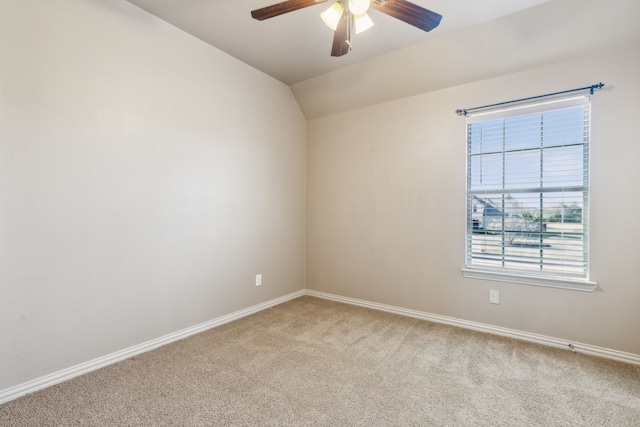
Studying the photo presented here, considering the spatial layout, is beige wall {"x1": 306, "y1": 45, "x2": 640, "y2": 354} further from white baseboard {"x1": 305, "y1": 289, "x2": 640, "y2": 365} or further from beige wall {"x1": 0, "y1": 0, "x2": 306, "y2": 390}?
beige wall {"x1": 0, "y1": 0, "x2": 306, "y2": 390}

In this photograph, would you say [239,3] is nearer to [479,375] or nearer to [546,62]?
[546,62]

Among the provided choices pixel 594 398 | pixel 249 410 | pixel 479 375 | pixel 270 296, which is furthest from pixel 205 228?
pixel 594 398

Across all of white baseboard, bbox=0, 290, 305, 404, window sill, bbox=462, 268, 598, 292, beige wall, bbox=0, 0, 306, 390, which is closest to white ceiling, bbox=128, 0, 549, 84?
beige wall, bbox=0, 0, 306, 390

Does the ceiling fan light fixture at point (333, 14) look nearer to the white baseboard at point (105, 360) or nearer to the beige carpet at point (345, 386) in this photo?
the beige carpet at point (345, 386)

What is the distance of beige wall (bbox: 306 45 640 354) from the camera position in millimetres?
A: 2189

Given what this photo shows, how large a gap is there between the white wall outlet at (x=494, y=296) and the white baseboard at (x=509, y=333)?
8.8 inches

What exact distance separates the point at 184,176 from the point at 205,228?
0.50 metres

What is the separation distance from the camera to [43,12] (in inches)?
71.6

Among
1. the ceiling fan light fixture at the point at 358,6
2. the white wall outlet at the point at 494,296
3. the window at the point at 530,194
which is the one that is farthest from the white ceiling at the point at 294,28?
the white wall outlet at the point at 494,296

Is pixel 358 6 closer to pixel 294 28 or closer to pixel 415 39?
pixel 294 28

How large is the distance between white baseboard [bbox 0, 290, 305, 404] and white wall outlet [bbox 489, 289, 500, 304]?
2332 millimetres

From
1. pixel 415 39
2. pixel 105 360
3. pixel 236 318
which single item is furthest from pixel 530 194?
pixel 105 360

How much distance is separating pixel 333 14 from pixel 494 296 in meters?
2.59

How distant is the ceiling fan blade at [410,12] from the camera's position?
1.55m
